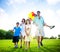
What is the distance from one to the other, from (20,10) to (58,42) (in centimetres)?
120

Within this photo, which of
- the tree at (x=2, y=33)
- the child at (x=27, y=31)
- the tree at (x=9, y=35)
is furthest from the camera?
the tree at (x=2, y=33)

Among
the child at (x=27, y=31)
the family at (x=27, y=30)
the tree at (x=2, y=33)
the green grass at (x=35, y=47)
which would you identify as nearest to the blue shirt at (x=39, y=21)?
the family at (x=27, y=30)

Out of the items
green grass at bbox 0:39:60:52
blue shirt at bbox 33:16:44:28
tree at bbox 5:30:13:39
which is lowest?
green grass at bbox 0:39:60:52

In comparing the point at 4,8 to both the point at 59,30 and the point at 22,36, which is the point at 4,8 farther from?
the point at 59,30

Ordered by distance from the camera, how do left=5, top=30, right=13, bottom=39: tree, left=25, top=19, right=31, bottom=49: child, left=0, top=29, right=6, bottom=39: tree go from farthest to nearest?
left=0, top=29, right=6, bottom=39: tree → left=5, top=30, right=13, bottom=39: tree → left=25, top=19, right=31, bottom=49: child

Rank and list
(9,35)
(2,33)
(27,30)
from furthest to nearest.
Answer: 1. (2,33)
2. (9,35)
3. (27,30)

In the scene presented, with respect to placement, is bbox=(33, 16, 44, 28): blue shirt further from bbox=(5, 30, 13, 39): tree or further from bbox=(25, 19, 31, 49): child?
bbox=(5, 30, 13, 39): tree

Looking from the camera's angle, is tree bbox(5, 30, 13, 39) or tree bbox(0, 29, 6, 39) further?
tree bbox(0, 29, 6, 39)

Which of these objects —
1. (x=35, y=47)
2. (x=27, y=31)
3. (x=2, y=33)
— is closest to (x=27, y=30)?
(x=27, y=31)

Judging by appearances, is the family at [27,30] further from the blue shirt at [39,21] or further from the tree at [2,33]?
the tree at [2,33]

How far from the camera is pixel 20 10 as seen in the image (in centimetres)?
589

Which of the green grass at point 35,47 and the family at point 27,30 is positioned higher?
the family at point 27,30

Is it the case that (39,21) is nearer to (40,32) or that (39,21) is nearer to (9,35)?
(40,32)

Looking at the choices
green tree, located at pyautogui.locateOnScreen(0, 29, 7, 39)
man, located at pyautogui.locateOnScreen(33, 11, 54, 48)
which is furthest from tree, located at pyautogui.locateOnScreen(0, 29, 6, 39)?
man, located at pyautogui.locateOnScreen(33, 11, 54, 48)
